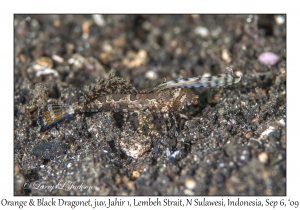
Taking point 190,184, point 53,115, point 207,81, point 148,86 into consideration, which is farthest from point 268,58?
point 53,115

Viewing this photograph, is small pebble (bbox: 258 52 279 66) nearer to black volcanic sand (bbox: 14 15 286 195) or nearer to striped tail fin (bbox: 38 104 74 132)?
black volcanic sand (bbox: 14 15 286 195)

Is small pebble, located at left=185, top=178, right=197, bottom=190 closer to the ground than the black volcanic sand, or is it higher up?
closer to the ground

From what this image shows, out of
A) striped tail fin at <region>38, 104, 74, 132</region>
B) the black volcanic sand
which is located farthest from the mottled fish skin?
the black volcanic sand

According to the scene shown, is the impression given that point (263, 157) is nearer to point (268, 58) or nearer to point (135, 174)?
point (135, 174)

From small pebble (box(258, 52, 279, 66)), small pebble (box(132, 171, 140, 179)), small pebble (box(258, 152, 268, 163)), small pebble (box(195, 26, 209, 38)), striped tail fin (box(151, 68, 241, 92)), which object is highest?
small pebble (box(195, 26, 209, 38))

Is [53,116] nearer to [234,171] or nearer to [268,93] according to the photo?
[234,171]

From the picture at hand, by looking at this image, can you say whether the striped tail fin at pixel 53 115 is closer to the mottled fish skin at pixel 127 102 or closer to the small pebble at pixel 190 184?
the mottled fish skin at pixel 127 102

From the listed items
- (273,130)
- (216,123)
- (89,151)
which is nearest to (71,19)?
(89,151)
